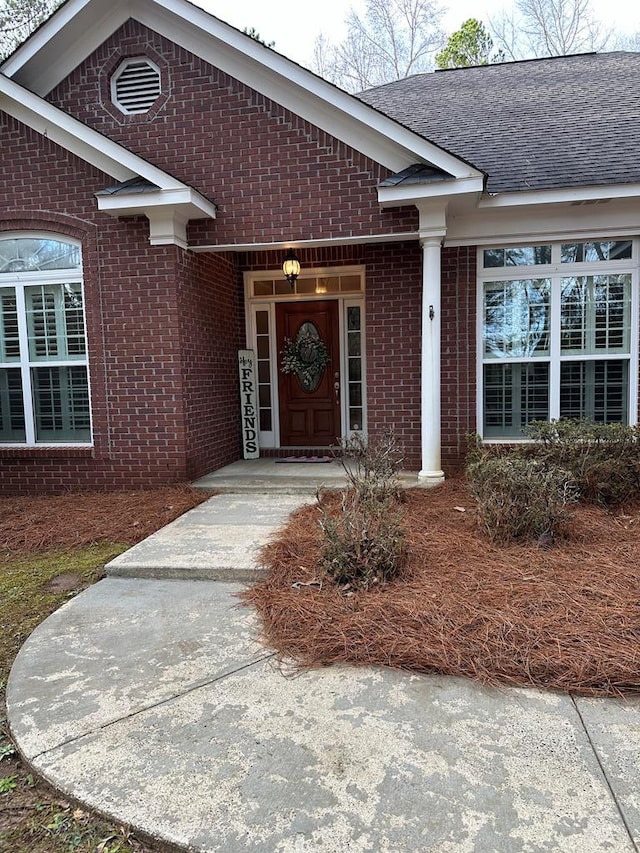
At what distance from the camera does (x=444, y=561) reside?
4035 millimetres

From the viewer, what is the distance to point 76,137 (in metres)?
6.17

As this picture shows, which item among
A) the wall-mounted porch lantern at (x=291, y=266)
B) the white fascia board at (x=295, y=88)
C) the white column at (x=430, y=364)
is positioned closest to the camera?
the white fascia board at (x=295, y=88)

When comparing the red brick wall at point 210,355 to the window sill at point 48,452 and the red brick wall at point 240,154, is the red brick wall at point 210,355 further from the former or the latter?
the window sill at point 48,452

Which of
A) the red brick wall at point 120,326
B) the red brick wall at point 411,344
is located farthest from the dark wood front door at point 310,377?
the red brick wall at point 120,326

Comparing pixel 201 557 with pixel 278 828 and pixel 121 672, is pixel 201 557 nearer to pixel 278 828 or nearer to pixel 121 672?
pixel 121 672

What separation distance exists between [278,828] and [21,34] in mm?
22811

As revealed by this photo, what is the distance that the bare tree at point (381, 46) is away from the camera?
2291cm

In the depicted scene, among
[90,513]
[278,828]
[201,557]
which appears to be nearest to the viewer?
[278,828]

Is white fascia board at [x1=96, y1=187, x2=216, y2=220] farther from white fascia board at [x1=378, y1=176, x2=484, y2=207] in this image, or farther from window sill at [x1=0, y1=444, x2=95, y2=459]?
window sill at [x1=0, y1=444, x2=95, y2=459]

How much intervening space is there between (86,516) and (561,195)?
5956mm

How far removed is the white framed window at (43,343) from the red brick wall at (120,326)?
0.18 meters

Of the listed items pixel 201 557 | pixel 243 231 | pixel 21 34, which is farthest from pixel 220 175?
pixel 21 34

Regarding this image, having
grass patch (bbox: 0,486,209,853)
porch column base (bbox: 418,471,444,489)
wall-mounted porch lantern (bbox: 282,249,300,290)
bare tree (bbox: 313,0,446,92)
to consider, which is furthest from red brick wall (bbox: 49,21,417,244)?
bare tree (bbox: 313,0,446,92)

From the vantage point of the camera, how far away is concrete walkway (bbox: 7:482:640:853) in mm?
1869
